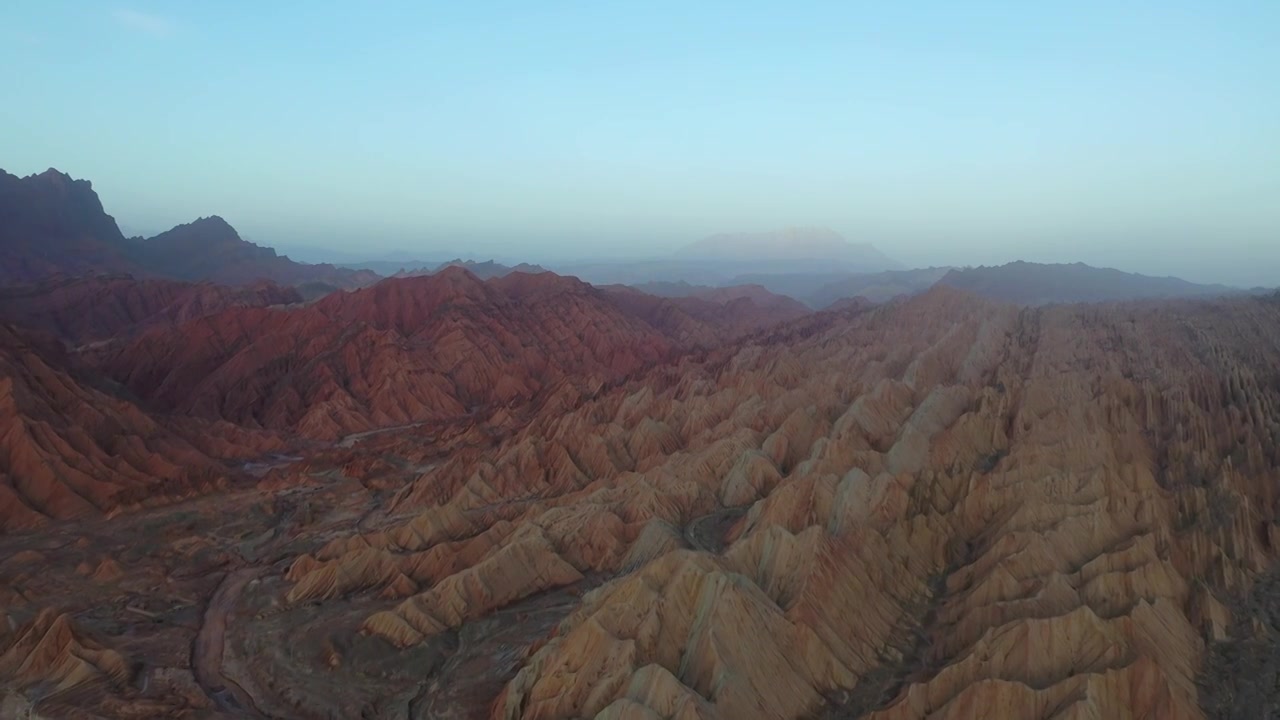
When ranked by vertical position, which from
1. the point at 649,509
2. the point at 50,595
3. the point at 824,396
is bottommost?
the point at 50,595

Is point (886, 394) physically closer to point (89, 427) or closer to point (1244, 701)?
point (1244, 701)

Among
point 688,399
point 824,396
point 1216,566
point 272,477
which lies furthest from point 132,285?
point 1216,566

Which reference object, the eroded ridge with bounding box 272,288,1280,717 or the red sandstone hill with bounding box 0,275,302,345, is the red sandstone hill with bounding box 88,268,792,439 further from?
the eroded ridge with bounding box 272,288,1280,717

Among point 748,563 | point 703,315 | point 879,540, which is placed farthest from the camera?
point 703,315

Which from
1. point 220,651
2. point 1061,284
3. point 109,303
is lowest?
point 220,651

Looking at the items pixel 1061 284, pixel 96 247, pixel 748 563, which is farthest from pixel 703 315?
pixel 96 247

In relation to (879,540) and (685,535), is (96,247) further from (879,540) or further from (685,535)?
(879,540)

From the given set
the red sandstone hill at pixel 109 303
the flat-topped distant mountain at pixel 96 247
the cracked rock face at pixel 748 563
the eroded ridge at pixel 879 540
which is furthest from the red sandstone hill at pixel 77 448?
the flat-topped distant mountain at pixel 96 247
